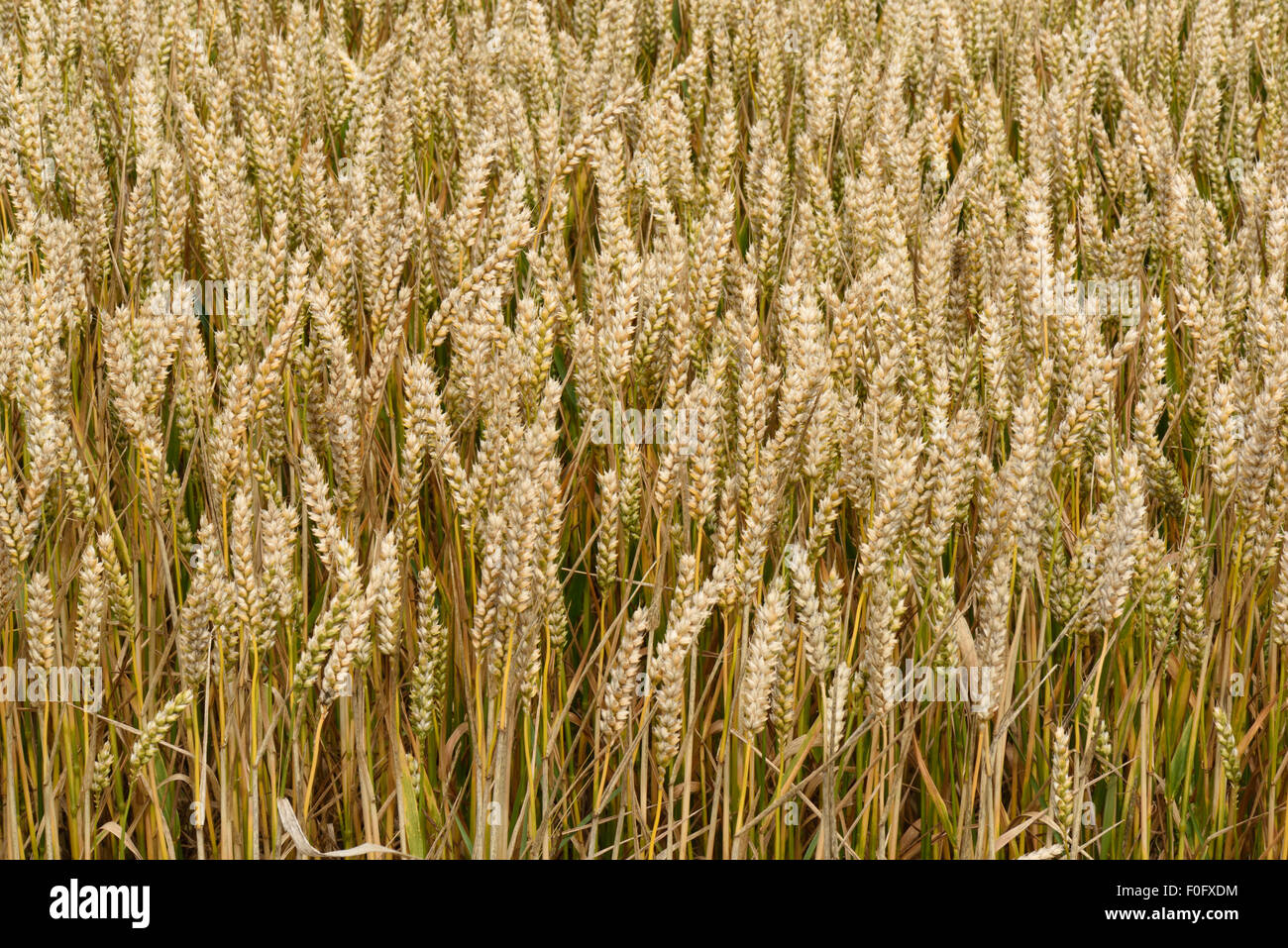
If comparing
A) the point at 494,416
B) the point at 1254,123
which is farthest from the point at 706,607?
the point at 1254,123

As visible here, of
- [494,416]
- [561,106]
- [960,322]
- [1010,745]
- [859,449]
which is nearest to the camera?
[494,416]

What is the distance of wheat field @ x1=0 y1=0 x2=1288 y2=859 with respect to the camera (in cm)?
123

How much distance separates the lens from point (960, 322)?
1759mm

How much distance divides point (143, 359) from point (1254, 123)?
7.26ft

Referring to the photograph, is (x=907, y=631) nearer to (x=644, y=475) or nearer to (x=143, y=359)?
(x=644, y=475)

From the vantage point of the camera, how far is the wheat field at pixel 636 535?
48.6 inches

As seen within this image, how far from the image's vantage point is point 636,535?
1.49 metres

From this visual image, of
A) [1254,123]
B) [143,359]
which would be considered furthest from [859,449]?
[1254,123]

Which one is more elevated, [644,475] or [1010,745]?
[644,475]

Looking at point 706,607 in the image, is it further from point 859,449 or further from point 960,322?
point 960,322

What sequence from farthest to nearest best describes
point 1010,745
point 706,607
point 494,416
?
point 1010,745
point 494,416
point 706,607

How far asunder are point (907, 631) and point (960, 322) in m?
0.49
